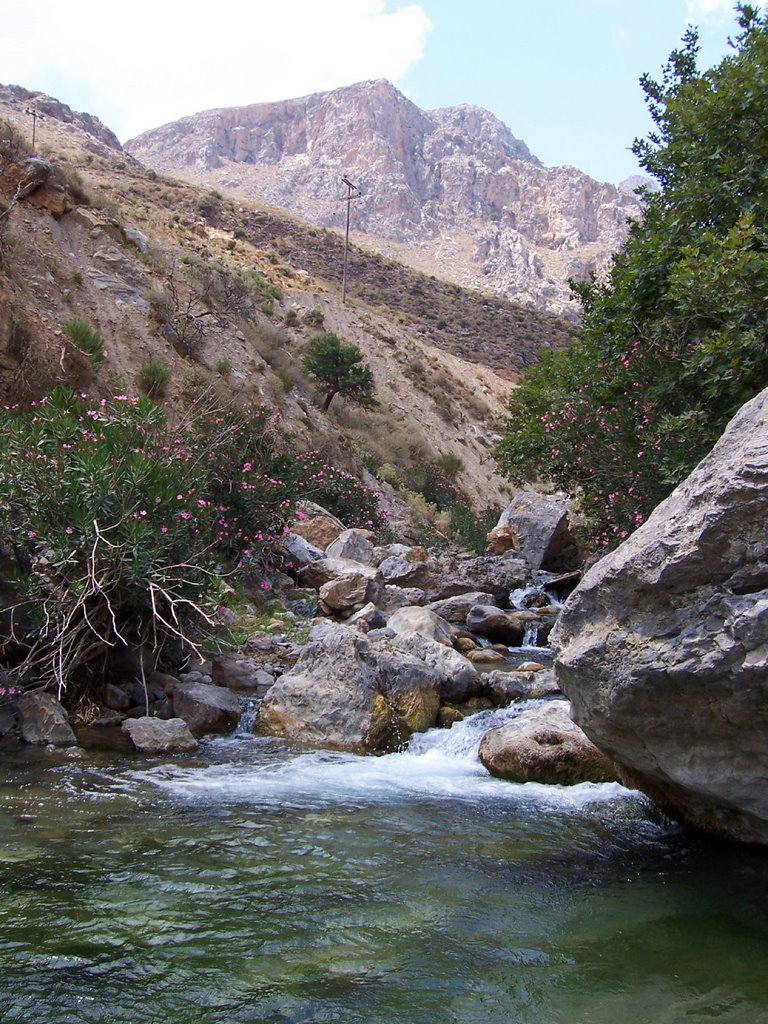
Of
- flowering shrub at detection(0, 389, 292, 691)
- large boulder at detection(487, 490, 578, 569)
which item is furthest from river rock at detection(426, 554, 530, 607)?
flowering shrub at detection(0, 389, 292, 691)

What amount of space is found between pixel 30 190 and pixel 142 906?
18.5 metres

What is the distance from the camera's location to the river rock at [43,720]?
656 cm

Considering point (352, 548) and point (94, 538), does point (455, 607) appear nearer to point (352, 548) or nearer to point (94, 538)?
point (352, 548)

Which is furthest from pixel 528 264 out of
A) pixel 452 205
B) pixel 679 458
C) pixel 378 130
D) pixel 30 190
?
pixel 679 458

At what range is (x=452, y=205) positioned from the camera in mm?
113688

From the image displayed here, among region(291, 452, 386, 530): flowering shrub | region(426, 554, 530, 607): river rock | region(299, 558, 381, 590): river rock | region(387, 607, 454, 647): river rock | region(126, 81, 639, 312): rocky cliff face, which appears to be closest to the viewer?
region(387, 607, 454, 647): river rock

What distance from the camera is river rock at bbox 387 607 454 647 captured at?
954 cm

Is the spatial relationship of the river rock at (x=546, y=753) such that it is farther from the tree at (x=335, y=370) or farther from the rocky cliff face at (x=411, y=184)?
the rocky cliff face at (x=411, y=184)

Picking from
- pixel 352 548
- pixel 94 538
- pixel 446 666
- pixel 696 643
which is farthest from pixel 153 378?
pixel 696 643

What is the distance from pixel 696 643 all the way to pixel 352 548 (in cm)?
1106

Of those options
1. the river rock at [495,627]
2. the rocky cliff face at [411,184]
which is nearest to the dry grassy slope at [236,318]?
the river rock at [495,627]

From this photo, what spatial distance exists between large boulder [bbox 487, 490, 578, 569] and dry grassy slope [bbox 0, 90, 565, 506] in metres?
5.48

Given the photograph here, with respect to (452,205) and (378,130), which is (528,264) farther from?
(378,130)

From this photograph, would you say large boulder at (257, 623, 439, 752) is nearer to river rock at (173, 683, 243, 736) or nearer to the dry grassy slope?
river rock at (173, 683, 243, 736)
